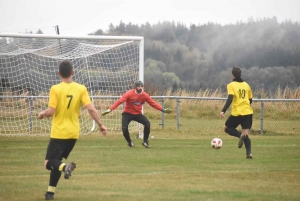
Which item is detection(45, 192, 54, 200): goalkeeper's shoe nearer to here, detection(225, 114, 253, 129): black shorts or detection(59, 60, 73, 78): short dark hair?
detection(59, 60, 73, 78): short dark hair

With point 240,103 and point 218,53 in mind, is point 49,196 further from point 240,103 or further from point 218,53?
point 218,53

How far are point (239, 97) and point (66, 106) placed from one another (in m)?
6.52

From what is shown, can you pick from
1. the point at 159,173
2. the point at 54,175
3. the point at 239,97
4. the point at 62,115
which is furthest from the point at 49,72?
the point at 54,175

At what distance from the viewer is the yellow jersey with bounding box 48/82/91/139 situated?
9.50 m

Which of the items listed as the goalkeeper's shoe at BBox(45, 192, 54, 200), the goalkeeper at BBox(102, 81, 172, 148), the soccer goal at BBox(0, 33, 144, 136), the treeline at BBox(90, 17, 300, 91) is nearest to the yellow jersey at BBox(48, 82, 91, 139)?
the goalkeeper's shoe at BBox(45, 192, 54, 200)

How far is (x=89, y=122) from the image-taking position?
25.5 m

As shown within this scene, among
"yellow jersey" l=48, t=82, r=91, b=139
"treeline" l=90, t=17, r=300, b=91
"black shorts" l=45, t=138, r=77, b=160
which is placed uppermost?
"yellow jersey" l=48, t=82, r=91, b=139

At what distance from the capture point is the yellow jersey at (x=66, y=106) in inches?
374

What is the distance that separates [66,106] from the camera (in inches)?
375

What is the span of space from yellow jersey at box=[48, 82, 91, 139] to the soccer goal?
477 inches

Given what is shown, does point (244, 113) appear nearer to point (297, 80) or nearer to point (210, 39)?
point (297, 80)

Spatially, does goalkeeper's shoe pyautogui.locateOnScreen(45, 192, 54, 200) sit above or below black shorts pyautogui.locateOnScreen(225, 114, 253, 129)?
below

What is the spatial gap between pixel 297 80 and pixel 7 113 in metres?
29.3

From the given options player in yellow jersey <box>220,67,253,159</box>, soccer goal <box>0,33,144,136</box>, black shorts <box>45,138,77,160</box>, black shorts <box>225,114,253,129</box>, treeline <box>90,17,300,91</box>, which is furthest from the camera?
treeline <box>90,17,300,91</box>
